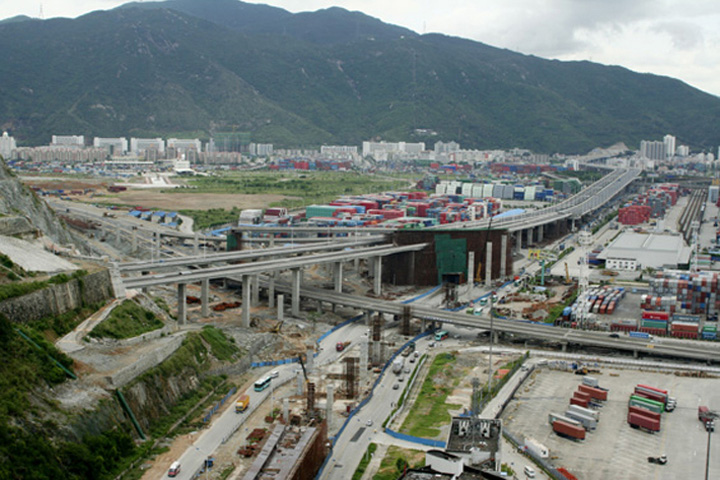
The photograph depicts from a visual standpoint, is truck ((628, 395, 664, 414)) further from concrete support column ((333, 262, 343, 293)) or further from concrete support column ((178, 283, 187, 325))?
concrete support column ((333, 262, 343, 293))

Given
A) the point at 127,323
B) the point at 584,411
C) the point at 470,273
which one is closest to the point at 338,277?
the point at 470,273

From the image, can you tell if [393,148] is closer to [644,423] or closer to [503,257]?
[503,257]

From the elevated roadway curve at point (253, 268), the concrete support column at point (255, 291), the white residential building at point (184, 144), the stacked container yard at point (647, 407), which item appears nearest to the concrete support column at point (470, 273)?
the elevated roadway curve at point (253, 268)

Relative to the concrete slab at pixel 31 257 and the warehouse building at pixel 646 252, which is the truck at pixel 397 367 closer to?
the concrete slab at pixel 31 257

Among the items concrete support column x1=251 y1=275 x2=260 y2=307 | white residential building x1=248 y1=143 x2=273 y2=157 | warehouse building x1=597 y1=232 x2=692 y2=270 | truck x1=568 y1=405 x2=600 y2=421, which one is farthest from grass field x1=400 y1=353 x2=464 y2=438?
white residential building x1=248 y1=143 x2=273 y2=157

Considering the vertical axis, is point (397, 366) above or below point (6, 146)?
below

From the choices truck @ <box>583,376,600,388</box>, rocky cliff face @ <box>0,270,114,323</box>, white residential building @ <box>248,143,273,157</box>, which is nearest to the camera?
rocky cliff face @ <box>0,270,114,323</box>
